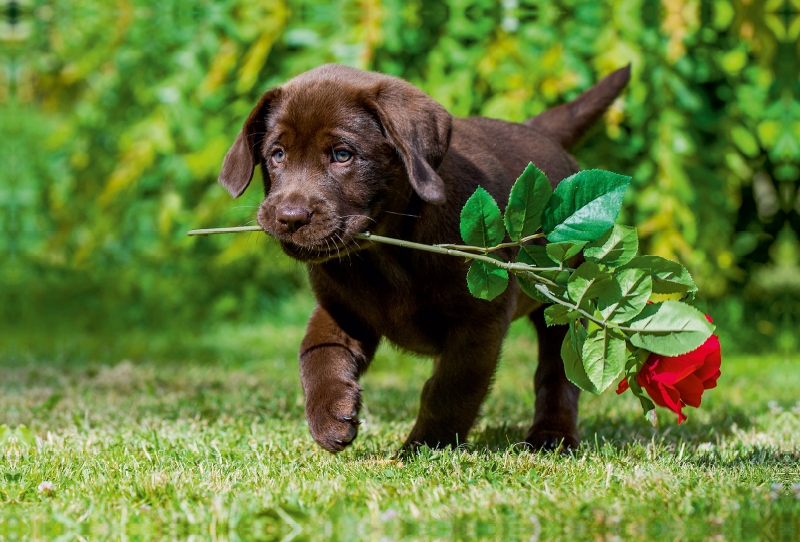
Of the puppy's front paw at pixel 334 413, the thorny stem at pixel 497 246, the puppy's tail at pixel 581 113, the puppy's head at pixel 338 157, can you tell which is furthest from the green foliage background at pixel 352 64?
the thorny stem at pixel 497 246

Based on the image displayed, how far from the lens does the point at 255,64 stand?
18.2ft

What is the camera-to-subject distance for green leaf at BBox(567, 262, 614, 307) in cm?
243

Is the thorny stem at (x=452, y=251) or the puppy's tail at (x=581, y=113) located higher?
the thorny stem at (x=452, y=251)

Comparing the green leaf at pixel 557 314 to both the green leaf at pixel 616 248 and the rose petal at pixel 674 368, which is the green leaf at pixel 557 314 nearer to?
the green leaf at pixel 616 248

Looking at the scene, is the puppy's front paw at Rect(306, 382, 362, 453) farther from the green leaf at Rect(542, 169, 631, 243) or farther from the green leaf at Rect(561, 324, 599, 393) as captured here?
the green leaf at Rect(542, 169, 631, 243)

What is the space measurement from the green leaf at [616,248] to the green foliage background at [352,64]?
202cm

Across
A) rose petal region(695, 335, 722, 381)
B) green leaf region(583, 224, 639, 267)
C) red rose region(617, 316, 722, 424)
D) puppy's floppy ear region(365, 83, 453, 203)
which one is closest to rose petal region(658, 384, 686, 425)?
red rose region(617, 316, 722, 424)

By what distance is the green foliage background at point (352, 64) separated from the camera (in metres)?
5.11

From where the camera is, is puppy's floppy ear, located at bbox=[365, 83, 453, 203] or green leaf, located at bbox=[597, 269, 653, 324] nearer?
green leaf, located at bbox=[597, 269, 653, 324]

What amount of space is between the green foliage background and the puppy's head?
118cm

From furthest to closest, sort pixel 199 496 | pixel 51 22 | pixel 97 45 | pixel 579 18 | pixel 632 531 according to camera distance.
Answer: pixel 51 22, pixel 97 45, pixel 579 18, pixel 199 496, pixel 632 531

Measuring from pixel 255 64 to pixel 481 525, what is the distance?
4.11 meters

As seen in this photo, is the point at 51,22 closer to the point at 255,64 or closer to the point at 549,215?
the point at 255,64

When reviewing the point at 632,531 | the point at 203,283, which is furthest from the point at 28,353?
the point at 632,531
